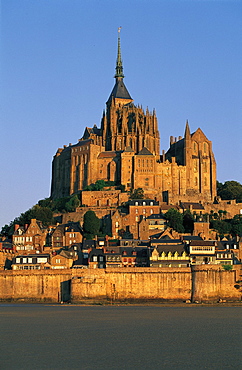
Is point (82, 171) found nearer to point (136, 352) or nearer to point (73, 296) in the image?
point (73, 296)

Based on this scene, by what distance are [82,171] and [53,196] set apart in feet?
36.7

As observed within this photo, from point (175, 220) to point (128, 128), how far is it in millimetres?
34040

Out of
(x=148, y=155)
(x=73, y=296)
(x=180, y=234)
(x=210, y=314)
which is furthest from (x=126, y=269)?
(x=148, y=155)

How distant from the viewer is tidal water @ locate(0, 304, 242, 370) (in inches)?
1142

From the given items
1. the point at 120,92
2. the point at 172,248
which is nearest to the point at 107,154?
the point at 120,92

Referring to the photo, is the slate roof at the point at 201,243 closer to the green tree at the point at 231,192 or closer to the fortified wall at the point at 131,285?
the fortified wall at the point at 131,285

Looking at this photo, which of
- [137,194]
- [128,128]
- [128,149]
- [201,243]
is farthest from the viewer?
[128,128]

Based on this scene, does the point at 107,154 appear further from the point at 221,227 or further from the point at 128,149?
the point at 221,227

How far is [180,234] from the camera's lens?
92438 mm

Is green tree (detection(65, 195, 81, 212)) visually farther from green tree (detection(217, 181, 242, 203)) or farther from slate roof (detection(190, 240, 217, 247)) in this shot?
slate roof (detection(190, 240, 217, 247))

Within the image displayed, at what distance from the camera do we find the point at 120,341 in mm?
35500

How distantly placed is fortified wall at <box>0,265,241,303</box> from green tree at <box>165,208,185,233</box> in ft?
78.3

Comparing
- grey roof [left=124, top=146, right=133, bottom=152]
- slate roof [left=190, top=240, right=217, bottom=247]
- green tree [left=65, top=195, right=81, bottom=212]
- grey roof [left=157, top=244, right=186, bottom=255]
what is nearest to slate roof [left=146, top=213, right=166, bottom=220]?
green tree [left=65, top=195, right=81, bottom=212]

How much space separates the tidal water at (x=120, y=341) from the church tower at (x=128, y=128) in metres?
71.3
